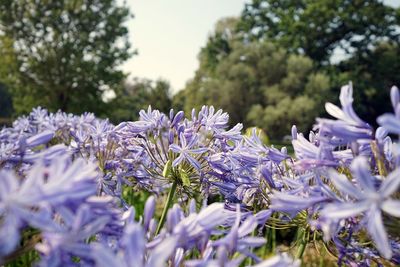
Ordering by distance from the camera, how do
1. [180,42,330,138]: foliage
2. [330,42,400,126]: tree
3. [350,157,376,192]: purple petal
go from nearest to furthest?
[350,157,376,192]: purple petal → [180,42,330,138]: foliage → [330,42,400,126]: tree

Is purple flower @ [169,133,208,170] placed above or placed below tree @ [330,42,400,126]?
below

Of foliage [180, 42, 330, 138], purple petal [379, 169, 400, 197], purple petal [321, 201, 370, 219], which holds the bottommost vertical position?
purple petal [321, 201, 370, 219]

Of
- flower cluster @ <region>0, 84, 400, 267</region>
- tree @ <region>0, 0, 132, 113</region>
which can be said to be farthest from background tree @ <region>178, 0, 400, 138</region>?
flower cluster @ <region>0, 84, 400, 267</region>

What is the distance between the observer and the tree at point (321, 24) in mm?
41031

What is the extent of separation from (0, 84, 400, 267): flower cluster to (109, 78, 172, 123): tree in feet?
68.5

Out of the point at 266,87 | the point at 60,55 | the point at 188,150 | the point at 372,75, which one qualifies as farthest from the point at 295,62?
the point at 188,150

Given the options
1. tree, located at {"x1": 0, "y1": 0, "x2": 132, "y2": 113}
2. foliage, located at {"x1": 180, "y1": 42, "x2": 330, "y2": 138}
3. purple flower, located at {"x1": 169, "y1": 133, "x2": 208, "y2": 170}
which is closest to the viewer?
purple flower, located at {"x1": 169, "y1": 133, "x2": 208, "y2": 170}

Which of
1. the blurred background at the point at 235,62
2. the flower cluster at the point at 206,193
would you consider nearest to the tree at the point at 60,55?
the blurred background at the point at 235,62

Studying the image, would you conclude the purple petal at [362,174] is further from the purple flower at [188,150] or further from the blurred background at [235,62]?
the blurred background at [235,62]

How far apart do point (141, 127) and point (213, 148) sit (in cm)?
34

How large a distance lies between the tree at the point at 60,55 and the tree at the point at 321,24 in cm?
1774

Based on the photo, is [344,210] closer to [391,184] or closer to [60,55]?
[391,184]

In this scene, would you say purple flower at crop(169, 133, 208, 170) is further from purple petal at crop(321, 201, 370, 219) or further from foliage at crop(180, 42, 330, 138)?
foliage at crop(180, 42, 330, 138)

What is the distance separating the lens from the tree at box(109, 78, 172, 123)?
30.8m
